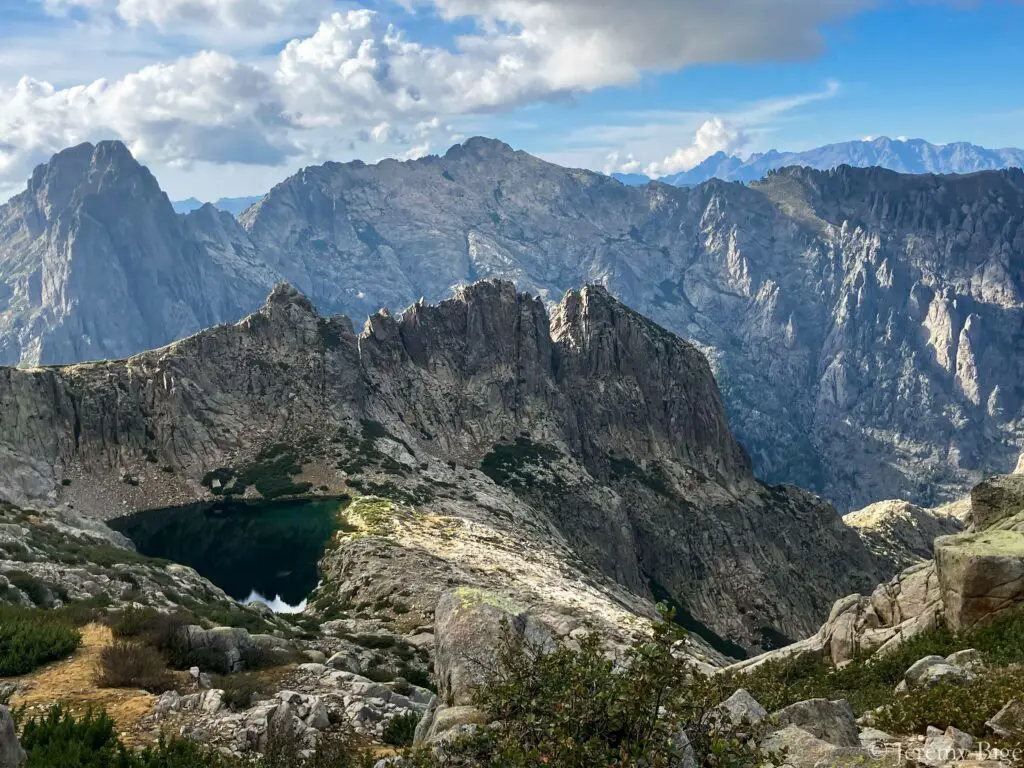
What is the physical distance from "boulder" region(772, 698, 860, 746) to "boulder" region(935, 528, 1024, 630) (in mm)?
15941

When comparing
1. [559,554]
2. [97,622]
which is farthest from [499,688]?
[559,554]

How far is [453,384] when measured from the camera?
613ft

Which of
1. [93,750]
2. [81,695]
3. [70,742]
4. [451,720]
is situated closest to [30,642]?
[81,695]

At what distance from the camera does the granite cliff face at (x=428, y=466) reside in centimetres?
10094

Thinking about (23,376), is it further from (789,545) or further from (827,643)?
(789,545)

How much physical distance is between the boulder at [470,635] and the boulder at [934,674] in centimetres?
1211

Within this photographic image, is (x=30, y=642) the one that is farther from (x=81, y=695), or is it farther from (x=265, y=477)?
(x=265, y=477)

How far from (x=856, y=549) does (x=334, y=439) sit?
485ft

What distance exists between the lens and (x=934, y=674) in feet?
71.0

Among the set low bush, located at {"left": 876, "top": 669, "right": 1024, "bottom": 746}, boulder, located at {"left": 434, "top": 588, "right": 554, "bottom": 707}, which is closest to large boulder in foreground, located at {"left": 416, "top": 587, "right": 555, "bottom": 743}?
boulder, located at {"left": 434, "top": 588, "right": 554, "bottom": 707}

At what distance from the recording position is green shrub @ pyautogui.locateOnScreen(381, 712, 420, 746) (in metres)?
20.5

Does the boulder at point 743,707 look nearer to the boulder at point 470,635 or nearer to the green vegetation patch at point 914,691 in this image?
the green vegetation patch at point 914,691

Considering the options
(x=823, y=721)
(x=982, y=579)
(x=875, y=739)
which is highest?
(x=823, y=721)

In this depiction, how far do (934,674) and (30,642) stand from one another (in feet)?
95.7
